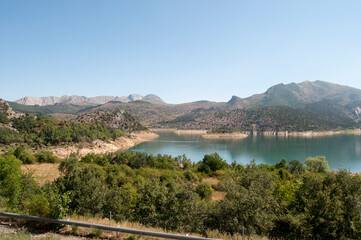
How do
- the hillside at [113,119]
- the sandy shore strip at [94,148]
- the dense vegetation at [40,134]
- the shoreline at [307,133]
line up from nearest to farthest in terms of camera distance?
1. the sandy shore strip at [94,148]
2. the dense vegetation at [40,134]
3. the hillside at [113,119]
4. the shoreline at [307,133]

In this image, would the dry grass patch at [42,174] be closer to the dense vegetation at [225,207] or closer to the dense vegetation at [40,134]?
the dense vegetation at [225,207]

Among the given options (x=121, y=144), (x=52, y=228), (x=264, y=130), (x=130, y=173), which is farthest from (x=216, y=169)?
(x=264, y=130)

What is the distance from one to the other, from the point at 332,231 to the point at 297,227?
1.74 metres

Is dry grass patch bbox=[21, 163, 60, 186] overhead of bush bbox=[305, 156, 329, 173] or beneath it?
overhead

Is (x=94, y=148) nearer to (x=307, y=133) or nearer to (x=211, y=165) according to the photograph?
(x=211, y=165)

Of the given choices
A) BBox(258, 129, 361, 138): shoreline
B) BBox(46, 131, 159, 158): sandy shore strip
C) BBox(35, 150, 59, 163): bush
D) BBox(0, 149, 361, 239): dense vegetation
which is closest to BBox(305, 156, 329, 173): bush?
BBox(0, 149, 361, 239): dense vegetation

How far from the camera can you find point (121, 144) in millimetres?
96875

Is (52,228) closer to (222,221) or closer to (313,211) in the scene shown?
(222,221)

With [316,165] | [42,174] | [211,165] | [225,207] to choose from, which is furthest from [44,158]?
[316,165]

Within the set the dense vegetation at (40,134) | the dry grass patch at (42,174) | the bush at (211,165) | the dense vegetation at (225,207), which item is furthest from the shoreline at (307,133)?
the dry grass patch at (42,174)

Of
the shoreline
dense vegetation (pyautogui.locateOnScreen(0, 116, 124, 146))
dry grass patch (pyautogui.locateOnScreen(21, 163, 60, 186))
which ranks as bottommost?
the shoreline

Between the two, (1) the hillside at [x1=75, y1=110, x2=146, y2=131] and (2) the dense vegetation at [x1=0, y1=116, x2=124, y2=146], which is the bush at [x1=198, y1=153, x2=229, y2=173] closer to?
(2) the dense vegetation at [x1=0, y1=116, x2=124, y2=146]

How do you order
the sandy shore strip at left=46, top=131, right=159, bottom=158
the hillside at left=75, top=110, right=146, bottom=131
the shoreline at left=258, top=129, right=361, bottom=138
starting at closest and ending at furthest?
the sandy shore strip at left=46, top=131, right=159, bottom=158, the hillside at left=75, top=110, right=146, bottom=131, the shoreline at left=258, top=129, right=361, bottom=138

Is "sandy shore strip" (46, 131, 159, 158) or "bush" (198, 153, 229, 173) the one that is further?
"sandy shore strip" (46, 131, 159, 158)
